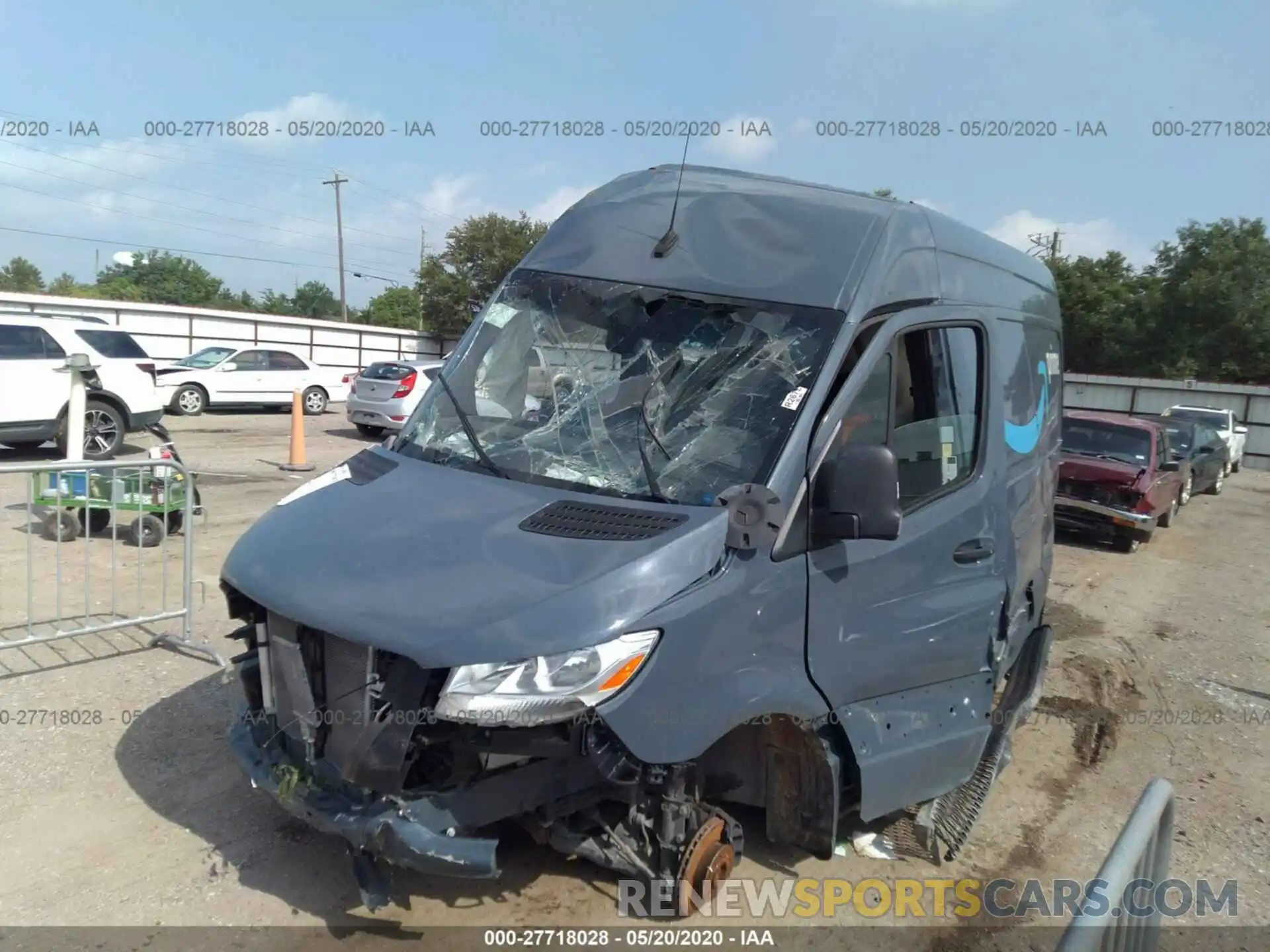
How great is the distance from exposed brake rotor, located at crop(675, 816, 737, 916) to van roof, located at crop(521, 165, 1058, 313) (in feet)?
6.62

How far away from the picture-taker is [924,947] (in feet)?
12.4

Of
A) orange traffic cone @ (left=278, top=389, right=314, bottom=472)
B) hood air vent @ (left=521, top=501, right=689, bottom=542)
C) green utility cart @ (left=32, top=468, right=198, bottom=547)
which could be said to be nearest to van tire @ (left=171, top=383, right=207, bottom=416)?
orange traffic cone @ (left=278, top=389, right=314, bottom=472)

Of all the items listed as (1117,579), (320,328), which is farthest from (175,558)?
(320,328)

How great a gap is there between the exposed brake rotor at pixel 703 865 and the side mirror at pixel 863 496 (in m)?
1.16

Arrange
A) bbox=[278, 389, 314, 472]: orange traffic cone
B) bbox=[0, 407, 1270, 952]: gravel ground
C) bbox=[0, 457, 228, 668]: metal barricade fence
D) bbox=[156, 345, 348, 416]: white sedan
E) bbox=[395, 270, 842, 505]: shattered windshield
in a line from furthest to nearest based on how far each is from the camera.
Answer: bbox=[156, 345, 348, 416]: white sedan < bbox=[278, 389, 314, 472]: orange traffic cone < bbox=[0, 457, 228, 668]: metal barricade fence < bbox=[0, 407, 1270, 952]: gravel ground < bbox=[395, 270, 842, 505]: shattered windshield

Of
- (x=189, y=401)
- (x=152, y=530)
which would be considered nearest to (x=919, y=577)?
(x=152, y=530)

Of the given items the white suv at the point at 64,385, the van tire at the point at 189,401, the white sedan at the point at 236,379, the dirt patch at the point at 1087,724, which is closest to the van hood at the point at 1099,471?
the dirt patch at the point at 1087,724

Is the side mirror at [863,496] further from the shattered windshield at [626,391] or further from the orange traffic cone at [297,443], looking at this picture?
the orange traffic cone at [297,443]

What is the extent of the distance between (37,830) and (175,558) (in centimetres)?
508

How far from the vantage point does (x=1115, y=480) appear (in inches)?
512

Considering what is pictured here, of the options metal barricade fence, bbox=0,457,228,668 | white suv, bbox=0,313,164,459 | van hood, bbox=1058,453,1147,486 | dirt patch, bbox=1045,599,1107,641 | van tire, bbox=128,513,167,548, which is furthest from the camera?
white suv, bbox=0,313,164,459

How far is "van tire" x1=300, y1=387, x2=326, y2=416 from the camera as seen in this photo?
936 inches

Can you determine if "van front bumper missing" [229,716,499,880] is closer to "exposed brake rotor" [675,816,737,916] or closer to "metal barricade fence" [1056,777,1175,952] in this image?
"exposed brake rotor" [675,816,737,916]

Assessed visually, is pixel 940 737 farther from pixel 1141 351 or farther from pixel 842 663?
pixel 1141 351
